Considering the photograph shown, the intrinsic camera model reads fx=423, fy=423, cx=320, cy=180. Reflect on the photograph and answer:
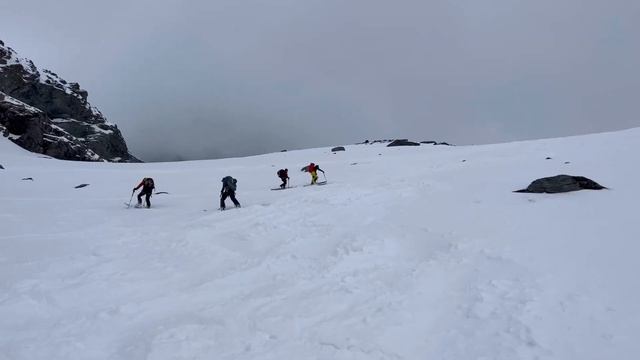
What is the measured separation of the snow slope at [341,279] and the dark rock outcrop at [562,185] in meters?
0.70

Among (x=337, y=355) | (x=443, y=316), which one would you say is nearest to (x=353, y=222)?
(x=443, y=316)

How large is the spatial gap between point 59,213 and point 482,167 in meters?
21.2

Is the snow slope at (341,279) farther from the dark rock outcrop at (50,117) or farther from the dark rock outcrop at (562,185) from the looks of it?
the dark rock outcrop at (50,117)

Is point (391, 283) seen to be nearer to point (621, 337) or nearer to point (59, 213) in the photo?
point (621, 337)

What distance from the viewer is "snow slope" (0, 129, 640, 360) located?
668cm

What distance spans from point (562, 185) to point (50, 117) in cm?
14805

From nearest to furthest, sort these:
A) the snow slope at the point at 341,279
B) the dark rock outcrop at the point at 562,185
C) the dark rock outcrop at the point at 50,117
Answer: the snow slope at the point at 341,279, the dark rock outcrop at the point at 562,185, the dark rock outcrop at the point at 50,117

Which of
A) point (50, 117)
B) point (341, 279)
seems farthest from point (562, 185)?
point (50, 117)

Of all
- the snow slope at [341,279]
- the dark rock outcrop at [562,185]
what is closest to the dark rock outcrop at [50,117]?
the snow slope at [341,279]

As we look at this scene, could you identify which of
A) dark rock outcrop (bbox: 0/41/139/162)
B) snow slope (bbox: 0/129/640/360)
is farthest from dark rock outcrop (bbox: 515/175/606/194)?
dark rock outcrop (bbox: 0/41/139/162)

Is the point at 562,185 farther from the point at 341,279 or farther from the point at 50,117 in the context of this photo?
the point at 50,117

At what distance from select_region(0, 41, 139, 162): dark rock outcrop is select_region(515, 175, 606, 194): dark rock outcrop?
260 feet

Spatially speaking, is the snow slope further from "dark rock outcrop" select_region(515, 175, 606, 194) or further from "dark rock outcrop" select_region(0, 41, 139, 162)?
"dark rock outcrop" select_region(0, 41, 139, 162)

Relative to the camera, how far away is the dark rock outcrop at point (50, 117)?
240ft
